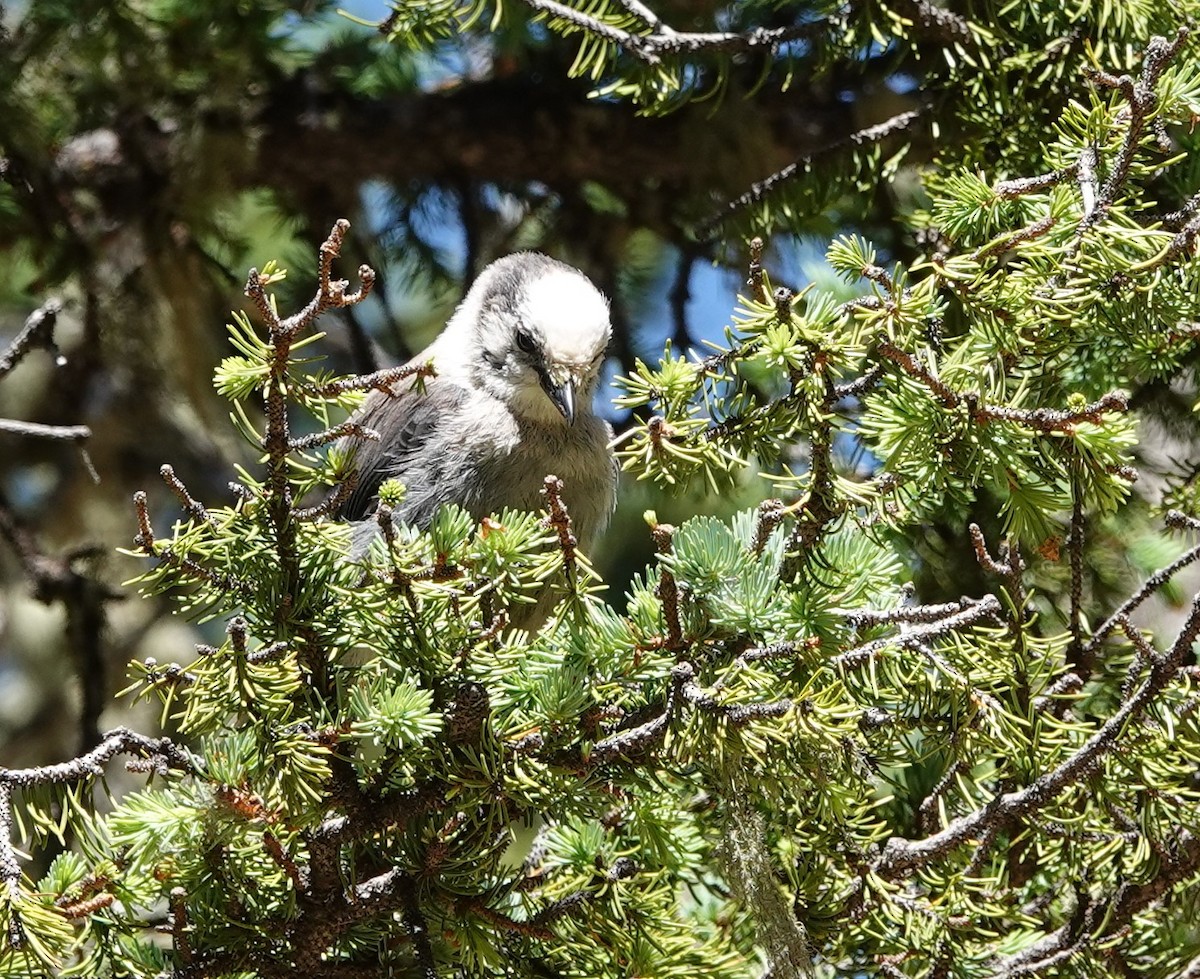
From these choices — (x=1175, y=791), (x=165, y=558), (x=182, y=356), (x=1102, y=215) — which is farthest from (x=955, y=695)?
(x=182, y=356)

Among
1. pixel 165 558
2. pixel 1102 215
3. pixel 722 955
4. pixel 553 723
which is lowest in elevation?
pixel 722 955

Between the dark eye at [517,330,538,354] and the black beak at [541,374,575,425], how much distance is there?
10 cm

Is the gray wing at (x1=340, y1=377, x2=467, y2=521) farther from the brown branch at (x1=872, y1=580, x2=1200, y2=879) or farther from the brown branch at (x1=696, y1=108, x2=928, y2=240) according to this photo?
the brown branch at (x1=872, y1=580, x2=1200, y2=879)

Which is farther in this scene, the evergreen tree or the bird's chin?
the bird's chin

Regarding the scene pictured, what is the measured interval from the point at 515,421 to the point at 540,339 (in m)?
0.22

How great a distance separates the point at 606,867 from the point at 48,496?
3284 mm

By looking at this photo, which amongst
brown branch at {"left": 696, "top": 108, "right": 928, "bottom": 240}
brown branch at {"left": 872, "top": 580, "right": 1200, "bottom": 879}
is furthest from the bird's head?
brown branch at {"left": 872, "top": 580, "right": 1200, "bottom": 879}

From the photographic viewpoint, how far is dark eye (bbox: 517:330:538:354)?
333 centimetres

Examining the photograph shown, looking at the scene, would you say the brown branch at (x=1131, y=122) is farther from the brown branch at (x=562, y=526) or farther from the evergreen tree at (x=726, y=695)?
the brown branch at (x=562, y=526)

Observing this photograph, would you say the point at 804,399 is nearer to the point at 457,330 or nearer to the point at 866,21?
the point at 866,21

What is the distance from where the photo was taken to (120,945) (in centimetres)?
216

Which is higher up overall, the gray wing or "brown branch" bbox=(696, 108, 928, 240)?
"brown branch" bbox=(696, 108, 928, 240)

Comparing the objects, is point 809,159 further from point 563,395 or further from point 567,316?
point 563,395

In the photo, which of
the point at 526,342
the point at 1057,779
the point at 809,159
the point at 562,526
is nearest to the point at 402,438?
the point at 526,342
